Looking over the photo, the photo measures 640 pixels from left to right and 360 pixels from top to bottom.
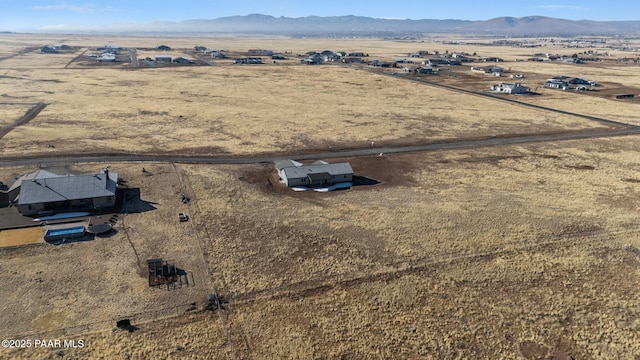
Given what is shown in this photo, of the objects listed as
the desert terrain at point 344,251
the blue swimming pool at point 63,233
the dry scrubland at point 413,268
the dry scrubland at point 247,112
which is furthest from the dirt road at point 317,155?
the blue swimming pool at point 63,233

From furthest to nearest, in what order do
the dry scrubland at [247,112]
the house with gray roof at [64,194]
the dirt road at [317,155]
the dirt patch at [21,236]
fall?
the dry scrubland at [247,112] → the dirt road at [317,155] → the house with gray roof at [64,194] → the dirt patch at [21,236]

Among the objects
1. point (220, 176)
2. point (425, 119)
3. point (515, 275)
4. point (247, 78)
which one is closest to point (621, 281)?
point (515, 275)

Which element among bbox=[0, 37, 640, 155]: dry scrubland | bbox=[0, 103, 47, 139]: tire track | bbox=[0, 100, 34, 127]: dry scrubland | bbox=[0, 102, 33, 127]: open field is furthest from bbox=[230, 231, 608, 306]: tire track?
bbox=[0, 102, 33, 127]: open field

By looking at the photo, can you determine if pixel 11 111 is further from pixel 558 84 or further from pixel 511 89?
pixel 558 84

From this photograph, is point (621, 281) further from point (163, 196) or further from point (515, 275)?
point (163, 196)

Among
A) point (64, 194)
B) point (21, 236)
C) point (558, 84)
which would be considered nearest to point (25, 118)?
point (64, 194)

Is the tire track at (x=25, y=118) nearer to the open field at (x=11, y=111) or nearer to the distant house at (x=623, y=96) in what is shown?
the open field at (x=11, y=111)
